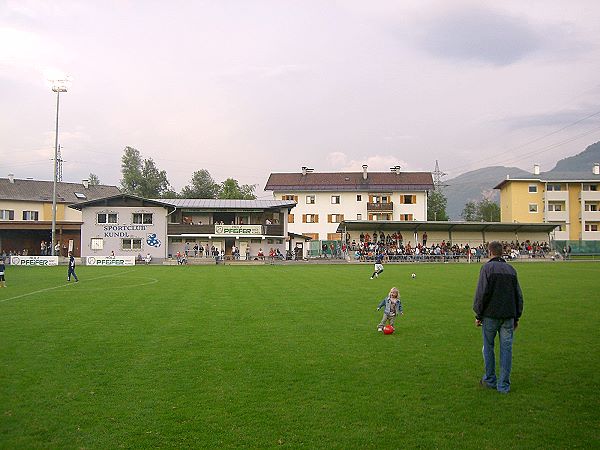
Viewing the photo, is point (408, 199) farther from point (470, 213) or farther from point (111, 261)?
point (470, 213)

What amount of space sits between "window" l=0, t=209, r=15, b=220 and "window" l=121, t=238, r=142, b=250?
2403 centimetres

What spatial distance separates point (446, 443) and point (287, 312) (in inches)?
442

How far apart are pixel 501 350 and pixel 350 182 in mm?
80546

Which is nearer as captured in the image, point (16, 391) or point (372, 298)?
point (16, 391)

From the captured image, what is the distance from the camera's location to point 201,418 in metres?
7.35

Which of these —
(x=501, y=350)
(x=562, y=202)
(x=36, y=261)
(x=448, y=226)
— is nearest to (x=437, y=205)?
(x=562, y=202)

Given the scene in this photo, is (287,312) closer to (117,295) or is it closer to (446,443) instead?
(117,295)

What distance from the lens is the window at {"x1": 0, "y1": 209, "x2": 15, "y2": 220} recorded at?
76.1 meters

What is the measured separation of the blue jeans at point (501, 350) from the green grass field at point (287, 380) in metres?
0.29

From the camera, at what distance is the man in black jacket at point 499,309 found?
8570 mm

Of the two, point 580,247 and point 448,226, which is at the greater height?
point 448,226

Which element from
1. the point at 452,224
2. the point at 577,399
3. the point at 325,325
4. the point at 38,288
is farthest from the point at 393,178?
the point at 577,399

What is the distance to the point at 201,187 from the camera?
371 ft

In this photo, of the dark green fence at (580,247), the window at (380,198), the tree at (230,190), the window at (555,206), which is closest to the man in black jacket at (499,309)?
the dark green fence at (580,247)
